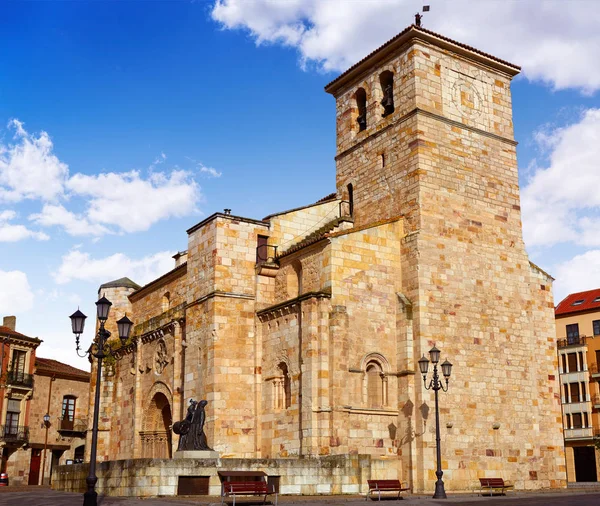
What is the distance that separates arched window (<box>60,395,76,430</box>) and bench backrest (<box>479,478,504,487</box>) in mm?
30767

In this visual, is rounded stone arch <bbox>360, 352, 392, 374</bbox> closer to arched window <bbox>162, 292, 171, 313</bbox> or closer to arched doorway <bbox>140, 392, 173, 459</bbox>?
arched doorway <bbox>140, 392, 173, 459</bbox>

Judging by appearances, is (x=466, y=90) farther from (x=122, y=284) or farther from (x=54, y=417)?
(x=54, y=417)

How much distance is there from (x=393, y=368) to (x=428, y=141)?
26.5ft

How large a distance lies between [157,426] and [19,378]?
1670 cm

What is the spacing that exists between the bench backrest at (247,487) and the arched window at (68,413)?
3191 cm

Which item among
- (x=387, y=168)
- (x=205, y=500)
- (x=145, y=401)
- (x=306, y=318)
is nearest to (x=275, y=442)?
(x=306, y=318)

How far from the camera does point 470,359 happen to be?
24.8m

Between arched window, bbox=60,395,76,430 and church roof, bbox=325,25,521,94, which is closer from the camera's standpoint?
church roof, bbox=325,25,521,94

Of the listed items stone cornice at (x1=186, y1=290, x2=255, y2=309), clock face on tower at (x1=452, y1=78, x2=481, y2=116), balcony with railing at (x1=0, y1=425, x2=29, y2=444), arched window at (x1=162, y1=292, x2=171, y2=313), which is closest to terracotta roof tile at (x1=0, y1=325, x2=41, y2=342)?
balcony with railing at (x1=0, y1=425, x2=29, y2=444)

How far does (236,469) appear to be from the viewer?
1875 cm

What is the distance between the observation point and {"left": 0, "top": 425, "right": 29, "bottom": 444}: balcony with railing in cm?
4112

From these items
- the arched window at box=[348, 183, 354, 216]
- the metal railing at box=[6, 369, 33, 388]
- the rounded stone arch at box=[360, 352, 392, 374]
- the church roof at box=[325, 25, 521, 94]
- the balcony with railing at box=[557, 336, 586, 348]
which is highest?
the church roof at box=[325, 25, 521, 94]

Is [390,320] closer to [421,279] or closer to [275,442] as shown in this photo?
[421,279]

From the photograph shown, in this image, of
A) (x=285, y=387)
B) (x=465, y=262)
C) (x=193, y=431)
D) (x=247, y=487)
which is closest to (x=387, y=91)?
(x=465, y=262)
